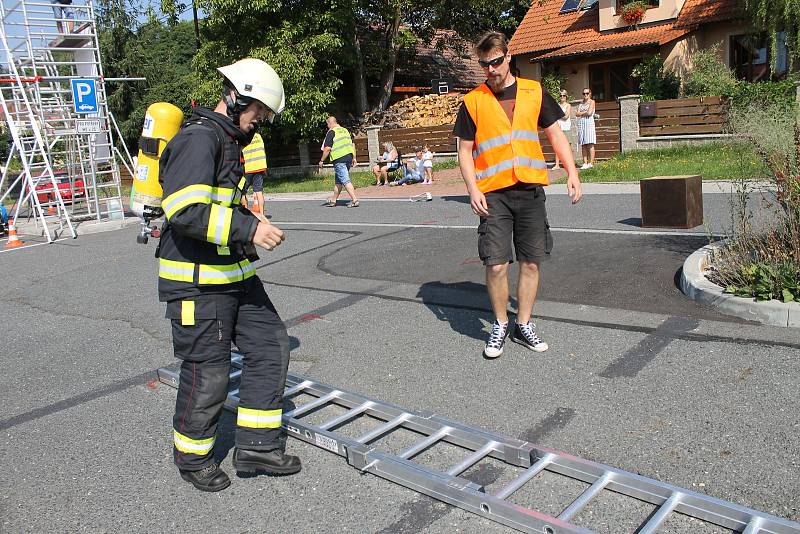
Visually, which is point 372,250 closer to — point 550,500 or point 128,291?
point 128,291

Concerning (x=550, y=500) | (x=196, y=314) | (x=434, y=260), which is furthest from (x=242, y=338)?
(x=434, y=260)

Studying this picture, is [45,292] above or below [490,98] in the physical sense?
below

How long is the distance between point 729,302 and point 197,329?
3.95 meters

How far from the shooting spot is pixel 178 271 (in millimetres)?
3465

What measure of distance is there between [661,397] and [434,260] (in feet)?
15.1

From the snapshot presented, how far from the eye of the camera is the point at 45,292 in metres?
8.93

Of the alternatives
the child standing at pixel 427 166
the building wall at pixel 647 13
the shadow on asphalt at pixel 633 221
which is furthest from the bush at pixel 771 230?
the building wall at pixel 647 13

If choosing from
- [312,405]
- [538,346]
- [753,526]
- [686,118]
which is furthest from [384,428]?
[686,118]

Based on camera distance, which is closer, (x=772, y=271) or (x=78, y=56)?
(x=772, y=271)

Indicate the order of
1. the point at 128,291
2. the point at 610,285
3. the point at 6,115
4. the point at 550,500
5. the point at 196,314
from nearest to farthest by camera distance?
1. the point at 550,500
2. the point at 196,314
3. the point at 610,285
4. the point at 128,291
5. the point at 6,115

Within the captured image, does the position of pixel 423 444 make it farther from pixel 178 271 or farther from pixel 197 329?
pixel 178 271

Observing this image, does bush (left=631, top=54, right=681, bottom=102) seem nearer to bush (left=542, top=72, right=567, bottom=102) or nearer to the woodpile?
bush (left=542, top=72, right=567, bottom=102)

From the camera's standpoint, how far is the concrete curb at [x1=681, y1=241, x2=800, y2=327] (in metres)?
5.05

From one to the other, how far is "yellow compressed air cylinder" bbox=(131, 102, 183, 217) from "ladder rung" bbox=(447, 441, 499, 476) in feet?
6.49
